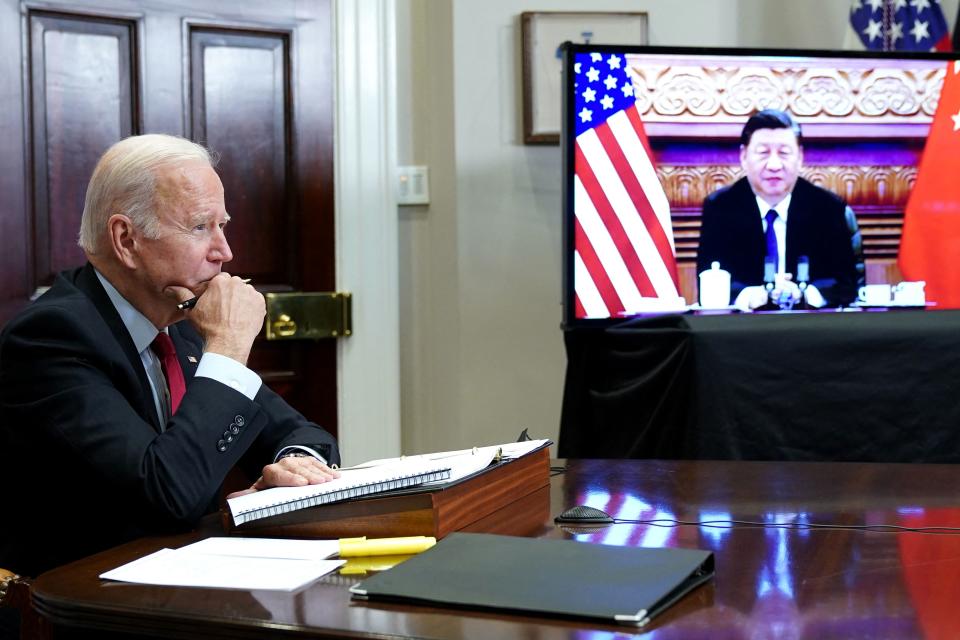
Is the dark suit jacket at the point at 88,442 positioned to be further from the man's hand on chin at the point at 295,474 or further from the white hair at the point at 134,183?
the white hair at the point at 134,183

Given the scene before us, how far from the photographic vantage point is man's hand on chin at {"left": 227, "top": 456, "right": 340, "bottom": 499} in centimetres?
151

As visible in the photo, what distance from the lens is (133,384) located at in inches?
63.7

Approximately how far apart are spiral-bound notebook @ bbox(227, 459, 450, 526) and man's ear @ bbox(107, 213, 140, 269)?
0.51m

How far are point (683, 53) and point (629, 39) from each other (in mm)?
514

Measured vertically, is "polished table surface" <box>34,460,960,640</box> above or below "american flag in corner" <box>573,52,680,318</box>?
below

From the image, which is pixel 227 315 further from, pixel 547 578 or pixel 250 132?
pixel 250 132

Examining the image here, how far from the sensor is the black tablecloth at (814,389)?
9.52 feet

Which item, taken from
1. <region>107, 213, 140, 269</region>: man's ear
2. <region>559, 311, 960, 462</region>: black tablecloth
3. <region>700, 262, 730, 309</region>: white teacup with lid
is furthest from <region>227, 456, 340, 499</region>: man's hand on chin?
<region>700, 262, 730, 309</region>: white teacup with lid

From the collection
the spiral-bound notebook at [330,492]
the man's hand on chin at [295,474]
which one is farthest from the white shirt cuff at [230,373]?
the spiral-bound notebook at [330,492]

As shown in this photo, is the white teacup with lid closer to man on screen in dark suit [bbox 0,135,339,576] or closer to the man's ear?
man on screen in dark suit [bbox 0,135,339,576]

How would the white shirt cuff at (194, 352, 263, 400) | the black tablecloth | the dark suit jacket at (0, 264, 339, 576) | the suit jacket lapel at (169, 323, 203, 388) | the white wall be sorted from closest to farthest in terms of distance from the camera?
the dark suit jacket at (0, 264, 339, 576) < the white shirt cuff at (194, 352, 263, 400) < the suit jacket lapel at (169, 323, 203, 388) < the black tablecloth < the white wall

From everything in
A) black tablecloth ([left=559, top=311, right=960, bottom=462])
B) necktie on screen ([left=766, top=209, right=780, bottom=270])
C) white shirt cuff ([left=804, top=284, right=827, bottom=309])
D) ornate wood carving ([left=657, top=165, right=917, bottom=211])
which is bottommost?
black tablecloth ([left=559, top=311, right=960, bottom=462])

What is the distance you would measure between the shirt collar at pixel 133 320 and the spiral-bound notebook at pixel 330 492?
43cm

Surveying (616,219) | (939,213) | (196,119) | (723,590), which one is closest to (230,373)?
(723,590)
